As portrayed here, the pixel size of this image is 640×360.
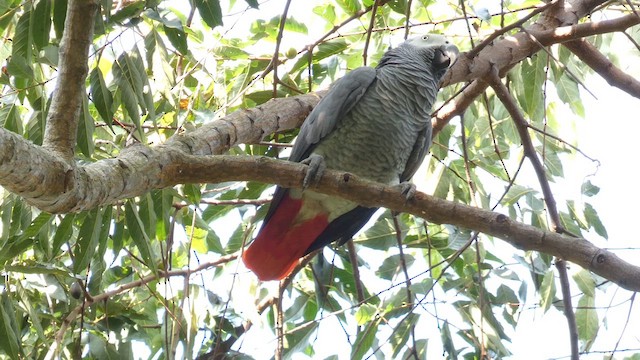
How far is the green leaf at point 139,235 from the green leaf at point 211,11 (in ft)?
1.81

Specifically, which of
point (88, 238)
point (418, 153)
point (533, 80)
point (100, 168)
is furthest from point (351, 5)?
point (100, 168)

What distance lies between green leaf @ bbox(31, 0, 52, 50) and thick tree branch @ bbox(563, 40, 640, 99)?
1904 mm

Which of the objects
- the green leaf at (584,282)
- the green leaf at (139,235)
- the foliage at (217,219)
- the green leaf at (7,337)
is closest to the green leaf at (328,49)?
the foliage at (217,219)

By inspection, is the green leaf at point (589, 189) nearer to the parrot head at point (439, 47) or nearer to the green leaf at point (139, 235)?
the parrot head at point (439, 47)

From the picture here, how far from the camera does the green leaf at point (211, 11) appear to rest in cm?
181

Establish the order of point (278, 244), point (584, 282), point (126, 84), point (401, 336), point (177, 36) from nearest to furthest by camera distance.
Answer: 1. point (126, 84)
2. point (177, 36)
3. point (584, 282)
4. point (401, 336)
5. point (278, 244)

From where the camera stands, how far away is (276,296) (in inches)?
107

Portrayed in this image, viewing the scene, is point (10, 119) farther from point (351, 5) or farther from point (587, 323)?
point (587, 323)

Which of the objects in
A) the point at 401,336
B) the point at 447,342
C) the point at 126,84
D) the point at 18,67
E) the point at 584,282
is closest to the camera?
the point at 18,67

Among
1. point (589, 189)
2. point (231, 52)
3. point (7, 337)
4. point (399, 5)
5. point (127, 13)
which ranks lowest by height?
point (7, 337)

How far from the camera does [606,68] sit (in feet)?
8.56

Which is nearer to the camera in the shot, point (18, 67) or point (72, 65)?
point (72, 65)

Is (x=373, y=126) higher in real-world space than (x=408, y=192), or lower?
higher

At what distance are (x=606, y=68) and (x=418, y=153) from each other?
30.4 inches
